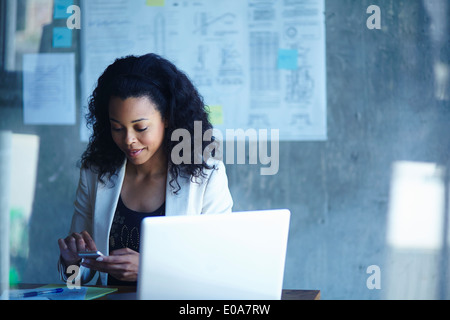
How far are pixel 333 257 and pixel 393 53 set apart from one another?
1054 millimetres

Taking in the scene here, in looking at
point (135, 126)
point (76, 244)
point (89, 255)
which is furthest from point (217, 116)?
point (89, 255)

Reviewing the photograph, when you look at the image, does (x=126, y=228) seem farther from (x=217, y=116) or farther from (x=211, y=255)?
(x=217, y=116)

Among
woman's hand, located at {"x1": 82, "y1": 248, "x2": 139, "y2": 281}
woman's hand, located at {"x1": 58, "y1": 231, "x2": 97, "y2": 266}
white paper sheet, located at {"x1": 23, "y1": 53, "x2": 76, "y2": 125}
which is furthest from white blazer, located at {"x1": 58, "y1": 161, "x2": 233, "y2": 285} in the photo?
white paper sheet, located at {"x1": 23, "y1": 53, "x2": 76, "y2": 125}

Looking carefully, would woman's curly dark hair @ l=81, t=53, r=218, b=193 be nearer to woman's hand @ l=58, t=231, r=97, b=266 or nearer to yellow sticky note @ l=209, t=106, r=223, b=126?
woman's hand @ l=58, t=231, r=97, b=266

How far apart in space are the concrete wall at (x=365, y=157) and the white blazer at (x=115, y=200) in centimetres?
73

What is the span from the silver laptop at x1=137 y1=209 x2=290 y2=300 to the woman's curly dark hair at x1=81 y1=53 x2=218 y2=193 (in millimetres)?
725

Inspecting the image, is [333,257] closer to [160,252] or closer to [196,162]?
[196,162]

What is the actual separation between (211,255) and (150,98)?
34.1 inches

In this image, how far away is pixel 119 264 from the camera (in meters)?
1.33

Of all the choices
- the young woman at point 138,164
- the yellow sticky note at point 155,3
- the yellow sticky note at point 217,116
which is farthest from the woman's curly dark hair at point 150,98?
the yellow sticky note at point 155,3

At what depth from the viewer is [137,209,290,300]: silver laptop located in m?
1.01
